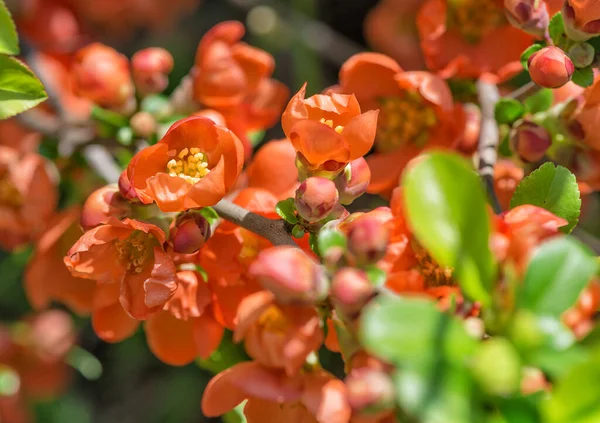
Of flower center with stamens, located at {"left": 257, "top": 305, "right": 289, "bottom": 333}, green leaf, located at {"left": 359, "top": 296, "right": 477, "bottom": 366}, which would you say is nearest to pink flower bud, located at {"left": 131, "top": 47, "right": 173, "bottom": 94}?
flower center with stamens, located at {"left": 257, "top": 305, "right": 289, "bottom": 333}

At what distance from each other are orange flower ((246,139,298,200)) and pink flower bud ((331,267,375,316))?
0.46m

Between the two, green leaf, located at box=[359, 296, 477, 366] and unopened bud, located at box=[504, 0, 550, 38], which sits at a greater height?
unopened bud, located at box=[504, 0, 550, 38]

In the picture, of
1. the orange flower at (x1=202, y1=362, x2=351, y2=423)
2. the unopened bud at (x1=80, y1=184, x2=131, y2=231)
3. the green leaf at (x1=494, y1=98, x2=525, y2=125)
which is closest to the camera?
the orange flower at (x1=202, y1=362, x2=351, y2=423)

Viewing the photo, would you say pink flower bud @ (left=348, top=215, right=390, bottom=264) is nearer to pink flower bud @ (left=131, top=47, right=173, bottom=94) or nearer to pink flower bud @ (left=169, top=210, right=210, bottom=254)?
pink flower bud @ (left=169, top=210, right=210, bottom=254)

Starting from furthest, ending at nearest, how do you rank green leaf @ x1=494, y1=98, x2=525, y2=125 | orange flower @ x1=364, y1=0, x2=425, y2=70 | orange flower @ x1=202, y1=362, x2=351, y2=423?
1. orange flower @ x1=364, y1=0, x2=425, y2=70
2. green leaf @ x1=494, y1=98, x2=525, y2=125
3. orange flower @ x1=202, y1=362, x2=351, y2=423

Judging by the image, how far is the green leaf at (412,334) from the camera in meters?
0.63

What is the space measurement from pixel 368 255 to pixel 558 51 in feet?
1.59

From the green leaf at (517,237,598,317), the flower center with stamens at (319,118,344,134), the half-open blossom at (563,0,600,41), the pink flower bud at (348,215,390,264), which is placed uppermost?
the half-open blossom at (563,0,600,41)

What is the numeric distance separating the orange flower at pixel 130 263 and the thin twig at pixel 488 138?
1.73ft

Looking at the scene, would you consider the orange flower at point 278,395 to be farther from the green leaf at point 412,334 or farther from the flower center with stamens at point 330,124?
the flower center with stamens at point 330,124

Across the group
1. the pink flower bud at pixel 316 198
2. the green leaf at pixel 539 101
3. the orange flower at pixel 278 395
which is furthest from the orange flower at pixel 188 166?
the green leaf at pixel 539 101

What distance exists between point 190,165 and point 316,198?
258mm

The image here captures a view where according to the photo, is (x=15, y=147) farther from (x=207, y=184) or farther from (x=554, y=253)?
(x=554, y=253)

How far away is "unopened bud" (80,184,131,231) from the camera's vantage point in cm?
106
